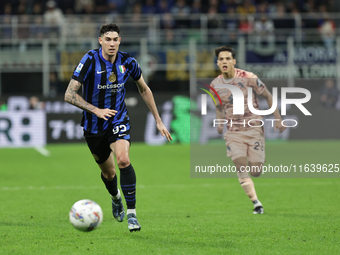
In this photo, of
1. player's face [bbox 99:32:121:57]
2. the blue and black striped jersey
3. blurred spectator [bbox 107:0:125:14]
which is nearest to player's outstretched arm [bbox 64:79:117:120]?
the blue and black striped jersey

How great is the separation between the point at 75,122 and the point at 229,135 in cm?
1037

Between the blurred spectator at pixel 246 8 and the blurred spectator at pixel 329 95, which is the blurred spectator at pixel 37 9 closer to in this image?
the blurred spectator at pixel 246 8

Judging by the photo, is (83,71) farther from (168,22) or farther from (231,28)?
(231,28)

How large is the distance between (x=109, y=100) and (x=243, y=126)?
216cm

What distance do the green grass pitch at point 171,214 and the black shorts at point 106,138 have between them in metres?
0.86

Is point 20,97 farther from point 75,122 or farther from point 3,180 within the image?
point 3,180

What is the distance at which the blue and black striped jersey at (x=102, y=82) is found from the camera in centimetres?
591

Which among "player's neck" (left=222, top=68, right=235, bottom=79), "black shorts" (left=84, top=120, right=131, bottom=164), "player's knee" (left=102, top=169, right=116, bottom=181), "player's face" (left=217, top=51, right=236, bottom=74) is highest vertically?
"player's face" (left=217, top=51, right=236, bottom=74)

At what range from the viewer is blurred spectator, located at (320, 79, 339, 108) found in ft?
57.4

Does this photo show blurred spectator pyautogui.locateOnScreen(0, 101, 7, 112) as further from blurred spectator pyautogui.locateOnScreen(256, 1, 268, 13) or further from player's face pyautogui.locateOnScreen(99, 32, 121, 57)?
player's face pyautogui.locateOnScreen(99, 32, 121, 57)

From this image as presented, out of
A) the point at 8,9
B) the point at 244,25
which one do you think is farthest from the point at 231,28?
the point at 8,9

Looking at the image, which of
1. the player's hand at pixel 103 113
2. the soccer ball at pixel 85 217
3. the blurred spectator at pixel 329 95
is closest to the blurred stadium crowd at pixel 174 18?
the blurred spectator at pixel 329 95

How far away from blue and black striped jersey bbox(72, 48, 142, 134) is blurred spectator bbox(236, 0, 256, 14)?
16.1 metres

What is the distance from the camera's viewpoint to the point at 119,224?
638 centimetres
